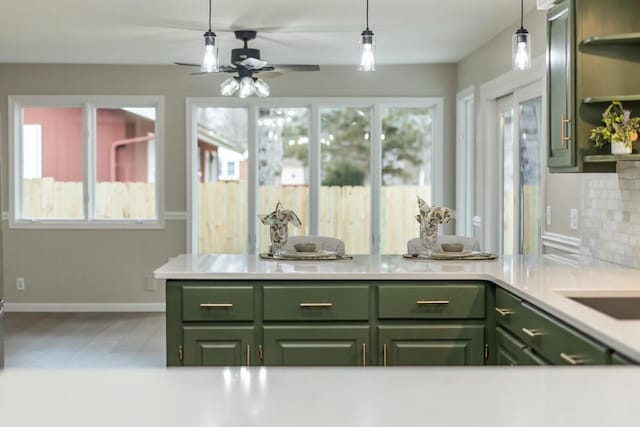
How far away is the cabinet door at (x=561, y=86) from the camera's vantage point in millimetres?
3422

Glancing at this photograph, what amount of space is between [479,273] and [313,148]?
13.7 ft

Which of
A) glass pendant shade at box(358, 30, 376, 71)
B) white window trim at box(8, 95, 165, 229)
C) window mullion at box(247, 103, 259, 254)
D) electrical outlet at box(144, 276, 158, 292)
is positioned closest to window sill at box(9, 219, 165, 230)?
white window trim at box(8, 95, 165, 229)

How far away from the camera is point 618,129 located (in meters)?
3.25

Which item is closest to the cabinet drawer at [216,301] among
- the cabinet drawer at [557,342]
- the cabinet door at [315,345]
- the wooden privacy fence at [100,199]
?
the cabinet door at [315,345]

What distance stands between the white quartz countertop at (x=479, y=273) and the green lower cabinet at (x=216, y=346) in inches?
9.2

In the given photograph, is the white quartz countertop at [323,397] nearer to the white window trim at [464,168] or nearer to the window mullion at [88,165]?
the white window trim at [464,168]

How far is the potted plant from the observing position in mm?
3229

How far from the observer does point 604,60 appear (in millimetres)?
3377

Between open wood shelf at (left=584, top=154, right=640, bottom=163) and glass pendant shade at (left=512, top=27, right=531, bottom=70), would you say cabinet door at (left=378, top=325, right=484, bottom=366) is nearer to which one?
open wood shelf at (left=584, top=154, right=640, bottom=163)

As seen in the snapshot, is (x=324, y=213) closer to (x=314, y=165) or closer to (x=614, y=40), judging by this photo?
(x=314, y=165)

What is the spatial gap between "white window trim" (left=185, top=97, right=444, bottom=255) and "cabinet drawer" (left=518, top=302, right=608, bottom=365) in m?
4.52

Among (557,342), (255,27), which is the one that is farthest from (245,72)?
(557,342)

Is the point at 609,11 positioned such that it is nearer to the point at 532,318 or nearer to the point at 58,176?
the point at 532,318

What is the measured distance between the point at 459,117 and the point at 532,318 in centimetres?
464
